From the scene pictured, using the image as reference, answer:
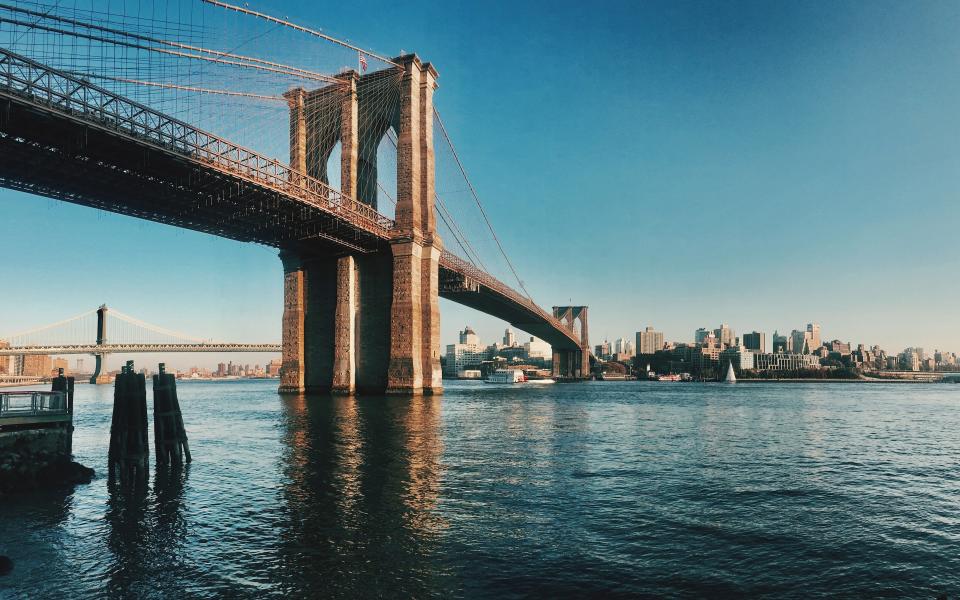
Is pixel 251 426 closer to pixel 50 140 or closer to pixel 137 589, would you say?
pixel 50 140

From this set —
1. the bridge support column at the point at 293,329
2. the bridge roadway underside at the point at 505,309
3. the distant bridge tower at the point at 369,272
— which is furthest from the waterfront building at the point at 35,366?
the distant bridge tower at the point at 369,272

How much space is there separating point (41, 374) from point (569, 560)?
193778mm

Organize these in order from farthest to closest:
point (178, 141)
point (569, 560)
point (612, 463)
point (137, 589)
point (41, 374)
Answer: point (41, 374)
point (178, 141)
point (612, 463)
point (569, 560)
point (137, 589)

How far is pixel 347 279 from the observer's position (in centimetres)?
6212

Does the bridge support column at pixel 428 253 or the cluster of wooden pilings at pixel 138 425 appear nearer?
the cluster of wooden pilings at pixel 138 425

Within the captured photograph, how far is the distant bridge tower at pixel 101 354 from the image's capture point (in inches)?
5536

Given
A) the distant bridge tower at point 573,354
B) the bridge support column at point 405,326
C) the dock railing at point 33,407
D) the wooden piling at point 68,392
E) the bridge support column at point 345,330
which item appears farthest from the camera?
the distant bridge tower at point 573,354

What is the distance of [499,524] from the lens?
43.5 ft

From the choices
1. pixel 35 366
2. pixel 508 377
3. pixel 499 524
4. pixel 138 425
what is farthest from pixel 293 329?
pixel 35 366

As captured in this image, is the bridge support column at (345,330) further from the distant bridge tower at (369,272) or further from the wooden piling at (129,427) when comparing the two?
the wooden piling at (129,427)

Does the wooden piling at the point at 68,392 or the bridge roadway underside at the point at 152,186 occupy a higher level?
the bridge roadway underside at the point at 152,186

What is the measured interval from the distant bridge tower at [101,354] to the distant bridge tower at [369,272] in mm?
101768

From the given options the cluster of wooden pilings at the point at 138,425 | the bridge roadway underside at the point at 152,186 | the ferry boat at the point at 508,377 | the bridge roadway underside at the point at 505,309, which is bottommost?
the ferry boat at the point at 508,377

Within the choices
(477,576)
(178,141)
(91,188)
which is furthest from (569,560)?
(91,188)
